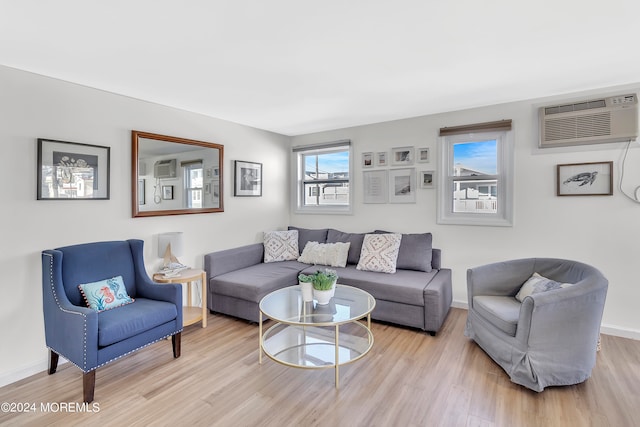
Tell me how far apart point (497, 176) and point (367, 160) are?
1547mm

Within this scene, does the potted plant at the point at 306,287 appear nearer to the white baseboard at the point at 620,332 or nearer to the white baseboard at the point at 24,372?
the white baseboard at the point at 24,372

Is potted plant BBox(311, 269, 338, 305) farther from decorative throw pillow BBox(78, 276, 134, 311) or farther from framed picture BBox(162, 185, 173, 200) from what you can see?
framed picture BBox(162, 185, 173, 200)

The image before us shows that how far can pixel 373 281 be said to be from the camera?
320 centimetres

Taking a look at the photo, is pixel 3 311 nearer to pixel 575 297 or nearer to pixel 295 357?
pixel 295 357

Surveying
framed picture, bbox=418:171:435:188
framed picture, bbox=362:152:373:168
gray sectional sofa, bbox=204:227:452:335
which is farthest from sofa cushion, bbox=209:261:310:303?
framed picture, bbox=418:171:435:188

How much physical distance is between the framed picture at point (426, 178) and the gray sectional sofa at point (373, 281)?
0.61 metres

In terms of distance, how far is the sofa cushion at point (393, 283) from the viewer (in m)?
2.97

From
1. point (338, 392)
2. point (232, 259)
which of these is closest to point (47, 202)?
point (232, 259)

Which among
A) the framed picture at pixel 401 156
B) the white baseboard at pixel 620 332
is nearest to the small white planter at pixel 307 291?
the framed picture at pixel 401 156

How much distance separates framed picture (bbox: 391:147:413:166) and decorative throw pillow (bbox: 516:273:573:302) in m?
1.85

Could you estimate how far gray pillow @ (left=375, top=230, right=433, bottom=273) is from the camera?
348cm

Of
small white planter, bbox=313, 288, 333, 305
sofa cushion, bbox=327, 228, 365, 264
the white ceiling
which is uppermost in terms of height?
the white ceiling

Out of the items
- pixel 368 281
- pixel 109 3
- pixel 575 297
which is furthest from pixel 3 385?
pixel 575 297

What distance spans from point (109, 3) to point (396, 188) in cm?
323
